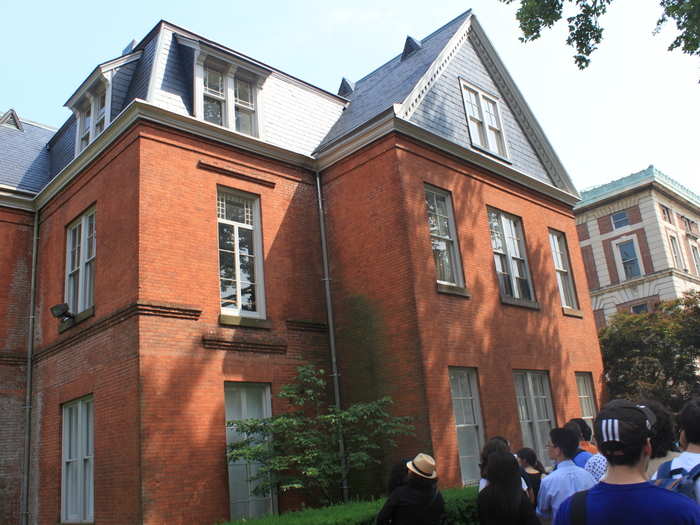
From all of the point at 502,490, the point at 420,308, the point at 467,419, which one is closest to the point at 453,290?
the point at 420,308

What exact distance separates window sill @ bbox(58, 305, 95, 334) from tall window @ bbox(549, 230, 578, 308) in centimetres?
1219

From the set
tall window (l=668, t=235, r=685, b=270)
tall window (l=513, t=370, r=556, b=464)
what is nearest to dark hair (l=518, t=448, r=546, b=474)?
tall window (l=513, t=370, r=556, b=464)

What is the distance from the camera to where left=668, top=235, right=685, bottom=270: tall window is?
143 feet

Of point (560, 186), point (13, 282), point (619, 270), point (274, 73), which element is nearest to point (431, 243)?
point (274, 73)

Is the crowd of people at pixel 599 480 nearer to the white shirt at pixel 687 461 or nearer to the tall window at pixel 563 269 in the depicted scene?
the white shirt at pixel 687 461

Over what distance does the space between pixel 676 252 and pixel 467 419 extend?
3644 cm

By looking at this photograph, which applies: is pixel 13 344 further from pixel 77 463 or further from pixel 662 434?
pixel 662 434

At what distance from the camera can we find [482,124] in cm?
1759

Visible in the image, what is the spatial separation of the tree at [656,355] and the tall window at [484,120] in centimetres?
953

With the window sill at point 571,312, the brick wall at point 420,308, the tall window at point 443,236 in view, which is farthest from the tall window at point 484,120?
the window sill at point 571,312

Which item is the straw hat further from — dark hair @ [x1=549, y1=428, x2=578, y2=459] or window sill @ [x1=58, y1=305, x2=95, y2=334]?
window sill @ [x1=58, y1=305, x2=95, y2=334]

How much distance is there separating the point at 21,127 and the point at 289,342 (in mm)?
11380

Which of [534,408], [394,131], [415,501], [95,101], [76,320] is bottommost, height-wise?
[415,501]

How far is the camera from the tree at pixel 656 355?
22.2 meters
